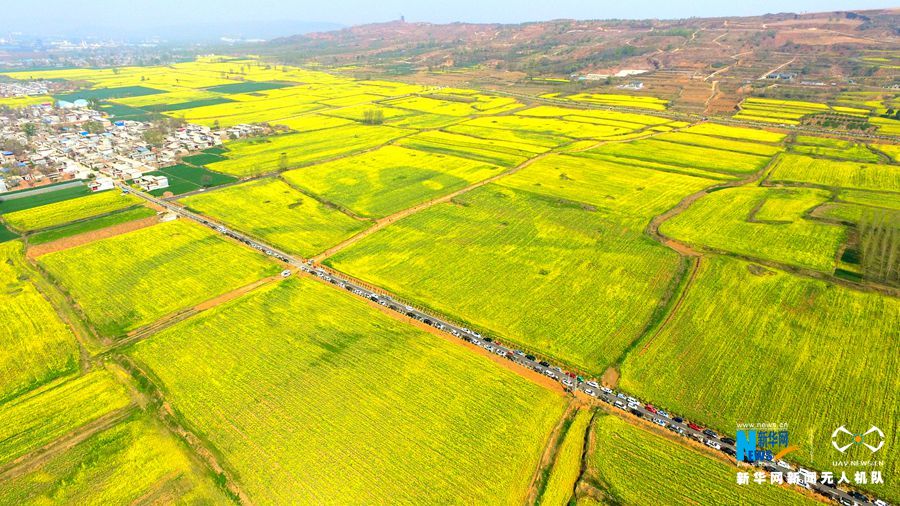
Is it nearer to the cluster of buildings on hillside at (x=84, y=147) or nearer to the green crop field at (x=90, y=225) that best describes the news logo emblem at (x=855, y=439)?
the green crop field at (x=90, y=225)

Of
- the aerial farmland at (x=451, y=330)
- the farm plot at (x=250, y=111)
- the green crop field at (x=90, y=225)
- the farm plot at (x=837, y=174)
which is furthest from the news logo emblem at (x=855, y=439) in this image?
the farm plot at (x=250, y=111)

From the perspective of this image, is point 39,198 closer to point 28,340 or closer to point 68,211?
point 68,211

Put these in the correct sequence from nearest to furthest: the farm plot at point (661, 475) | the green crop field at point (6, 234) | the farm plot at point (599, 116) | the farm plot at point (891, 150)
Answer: the farm plot at point (661, 475), the green crop field at point (6, 234), the farm plot at point (891, 150), the farm plot at point (599, 116)

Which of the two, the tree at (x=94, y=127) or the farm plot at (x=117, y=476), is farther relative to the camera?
the tree at (x=94, y=127)

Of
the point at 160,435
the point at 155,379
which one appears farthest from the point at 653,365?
the point at 155,379

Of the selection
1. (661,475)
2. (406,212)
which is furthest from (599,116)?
(661,475)

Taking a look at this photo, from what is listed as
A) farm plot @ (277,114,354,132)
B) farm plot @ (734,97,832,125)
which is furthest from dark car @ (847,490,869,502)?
farm plot @ (277,114,354,132)
